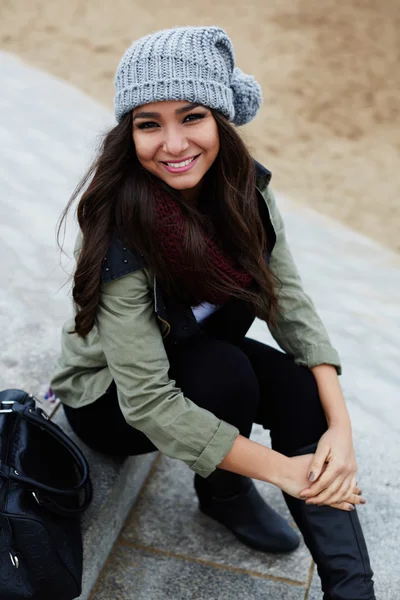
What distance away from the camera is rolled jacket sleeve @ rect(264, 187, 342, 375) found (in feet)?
7.14

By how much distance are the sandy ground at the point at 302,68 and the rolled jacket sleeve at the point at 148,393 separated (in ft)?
10.7

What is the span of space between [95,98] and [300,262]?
2.60 metres

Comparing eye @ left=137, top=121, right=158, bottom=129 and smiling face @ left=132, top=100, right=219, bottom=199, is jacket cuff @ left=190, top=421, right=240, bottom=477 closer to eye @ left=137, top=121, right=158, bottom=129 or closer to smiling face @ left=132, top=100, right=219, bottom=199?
smiling face @ left=132, top=100, right=219, bottom=199

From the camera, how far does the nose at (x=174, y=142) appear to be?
1.85 m

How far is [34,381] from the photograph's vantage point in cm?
256

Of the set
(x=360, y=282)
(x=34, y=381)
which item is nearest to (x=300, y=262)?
(x=360, y=282)

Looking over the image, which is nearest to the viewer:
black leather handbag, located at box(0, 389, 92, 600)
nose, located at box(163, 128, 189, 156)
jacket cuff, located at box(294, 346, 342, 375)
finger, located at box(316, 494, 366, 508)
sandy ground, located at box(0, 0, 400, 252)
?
black leather handbag, located at box(0, 389, 92, 600)

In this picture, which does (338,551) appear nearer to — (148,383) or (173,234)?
(148,383)

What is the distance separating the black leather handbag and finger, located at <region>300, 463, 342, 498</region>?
1.73 feet

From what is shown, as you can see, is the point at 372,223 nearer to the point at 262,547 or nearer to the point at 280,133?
the point at 280,133

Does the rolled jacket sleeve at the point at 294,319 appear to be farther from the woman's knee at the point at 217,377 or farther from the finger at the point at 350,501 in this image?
the finger at the point at 350,501

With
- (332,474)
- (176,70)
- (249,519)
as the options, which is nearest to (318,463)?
(332,474)

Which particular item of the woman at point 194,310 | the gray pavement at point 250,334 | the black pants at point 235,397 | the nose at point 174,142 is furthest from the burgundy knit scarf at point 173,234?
the gray pavement at point 250,334

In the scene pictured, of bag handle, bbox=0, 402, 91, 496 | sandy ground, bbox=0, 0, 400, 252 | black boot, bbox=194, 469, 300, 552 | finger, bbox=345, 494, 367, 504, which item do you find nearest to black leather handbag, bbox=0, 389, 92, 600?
bag handle, bbox=0, 402, 91, 496
